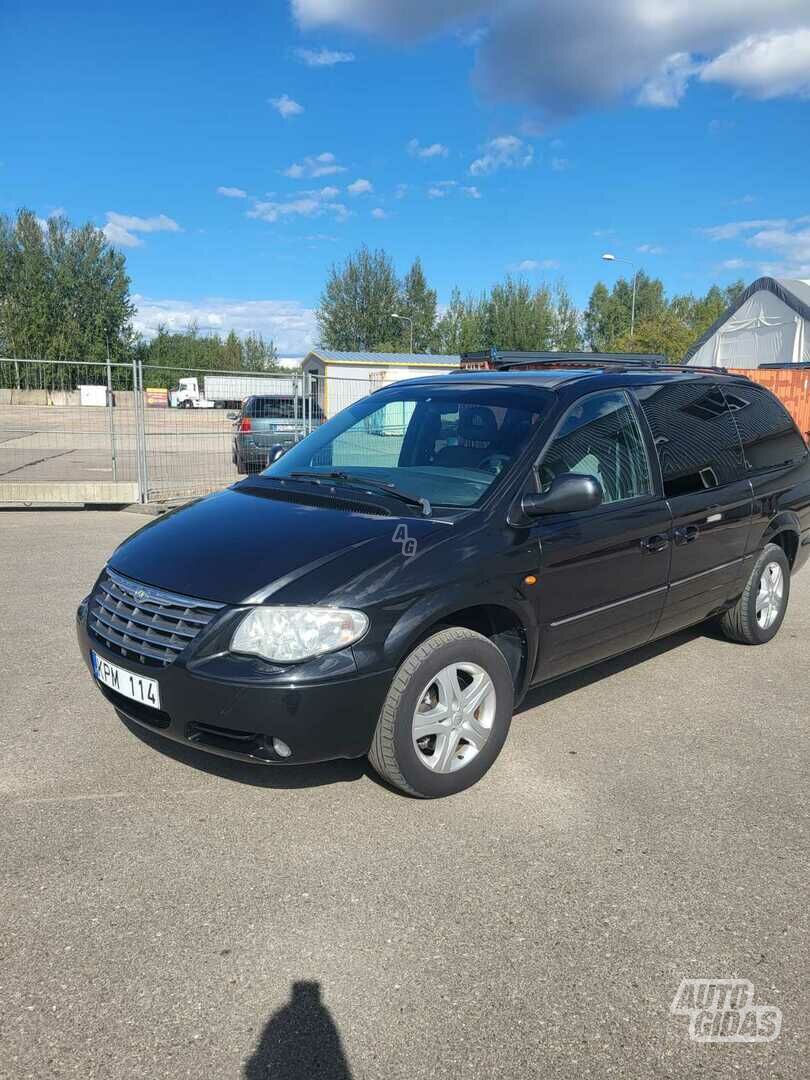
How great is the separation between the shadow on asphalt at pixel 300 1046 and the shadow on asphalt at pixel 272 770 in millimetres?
1244

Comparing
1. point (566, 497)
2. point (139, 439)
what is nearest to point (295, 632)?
point (566, 497)

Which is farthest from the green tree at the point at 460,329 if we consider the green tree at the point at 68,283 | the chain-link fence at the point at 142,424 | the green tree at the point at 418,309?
the chain-link fence at the point at 142,424

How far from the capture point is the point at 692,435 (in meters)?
4.66

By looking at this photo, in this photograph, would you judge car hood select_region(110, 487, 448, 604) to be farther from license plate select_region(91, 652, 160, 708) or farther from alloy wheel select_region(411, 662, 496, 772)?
alloy wheel select_region(411, 662, 496, 772)

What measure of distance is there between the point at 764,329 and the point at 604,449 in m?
26.8

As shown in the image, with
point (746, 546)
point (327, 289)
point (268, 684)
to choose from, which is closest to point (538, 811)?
point (268, 684)

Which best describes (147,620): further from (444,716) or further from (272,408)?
(272,408)

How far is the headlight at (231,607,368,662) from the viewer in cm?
290

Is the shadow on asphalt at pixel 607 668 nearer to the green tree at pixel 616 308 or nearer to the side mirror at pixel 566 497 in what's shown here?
the side mirror at pixel 566 497

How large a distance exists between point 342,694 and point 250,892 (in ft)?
2.36

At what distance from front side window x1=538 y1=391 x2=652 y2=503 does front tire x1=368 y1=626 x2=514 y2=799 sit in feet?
3.00

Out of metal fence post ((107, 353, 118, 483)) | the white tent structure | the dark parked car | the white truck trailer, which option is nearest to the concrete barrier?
metal fence post ((107, 353, 118, 483))

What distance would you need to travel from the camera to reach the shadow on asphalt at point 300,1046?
199cm

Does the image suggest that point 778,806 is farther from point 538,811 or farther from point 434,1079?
point 434,1079
